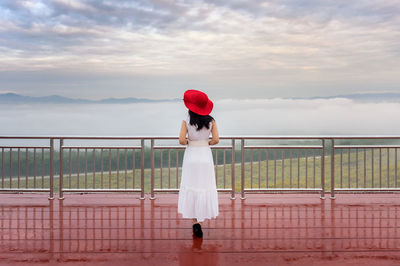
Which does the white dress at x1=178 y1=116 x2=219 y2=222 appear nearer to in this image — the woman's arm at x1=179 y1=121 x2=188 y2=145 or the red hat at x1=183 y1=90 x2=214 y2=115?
the woman's arm at x1=179 y1=121 x2=188 y2=145

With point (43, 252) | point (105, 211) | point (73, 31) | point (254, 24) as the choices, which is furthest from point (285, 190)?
point (254, 24)

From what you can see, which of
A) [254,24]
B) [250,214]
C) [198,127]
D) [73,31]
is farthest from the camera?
[254,24]

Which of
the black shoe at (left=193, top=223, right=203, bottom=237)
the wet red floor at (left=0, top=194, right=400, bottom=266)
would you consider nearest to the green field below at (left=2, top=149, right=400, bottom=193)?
the wet red floor at (left=0, top=194, right=400, bottom=266)

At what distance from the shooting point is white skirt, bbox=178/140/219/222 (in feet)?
16.8

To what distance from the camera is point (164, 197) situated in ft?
27.0

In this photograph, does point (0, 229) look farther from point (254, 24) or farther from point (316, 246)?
point (254, 24)

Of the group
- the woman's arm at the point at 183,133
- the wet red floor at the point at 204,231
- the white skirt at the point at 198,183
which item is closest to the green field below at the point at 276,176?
the wet red floor at the point at 204,231

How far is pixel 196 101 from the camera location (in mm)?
4926

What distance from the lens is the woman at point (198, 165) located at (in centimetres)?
502

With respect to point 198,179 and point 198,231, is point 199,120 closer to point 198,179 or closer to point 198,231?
point 198,179

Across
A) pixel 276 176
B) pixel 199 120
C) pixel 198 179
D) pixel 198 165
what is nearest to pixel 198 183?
pixel 198 179

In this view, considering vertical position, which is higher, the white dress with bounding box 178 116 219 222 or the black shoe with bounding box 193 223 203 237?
the white dress with bounding box 178 116 219 222

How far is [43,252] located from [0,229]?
143 centimetres

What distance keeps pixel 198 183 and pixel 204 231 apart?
0.82 meters
